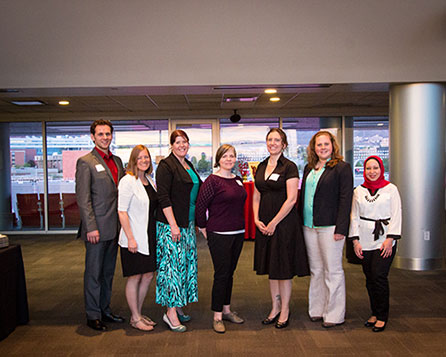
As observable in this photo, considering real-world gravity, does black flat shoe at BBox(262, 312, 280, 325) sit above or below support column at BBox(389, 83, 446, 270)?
below

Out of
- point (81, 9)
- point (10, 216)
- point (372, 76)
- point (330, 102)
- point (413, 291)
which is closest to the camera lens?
point (413, 291)

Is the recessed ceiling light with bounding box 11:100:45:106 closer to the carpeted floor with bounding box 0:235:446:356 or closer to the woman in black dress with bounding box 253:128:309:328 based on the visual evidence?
the carpeted floor with bounding box 0:235:446:356

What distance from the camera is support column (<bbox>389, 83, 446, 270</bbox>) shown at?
518cm

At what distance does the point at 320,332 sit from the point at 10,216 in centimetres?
795

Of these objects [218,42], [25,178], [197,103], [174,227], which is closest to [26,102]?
[25,178]

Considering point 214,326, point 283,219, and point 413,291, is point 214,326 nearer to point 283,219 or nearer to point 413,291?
point 283,219

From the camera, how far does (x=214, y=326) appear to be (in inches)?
132

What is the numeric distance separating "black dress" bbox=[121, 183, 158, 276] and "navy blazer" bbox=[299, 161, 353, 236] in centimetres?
137

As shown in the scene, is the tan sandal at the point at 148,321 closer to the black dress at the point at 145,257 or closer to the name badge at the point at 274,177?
the black dress at the point at 145,257

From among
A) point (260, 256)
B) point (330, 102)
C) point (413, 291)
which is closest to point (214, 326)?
point (260, 256)

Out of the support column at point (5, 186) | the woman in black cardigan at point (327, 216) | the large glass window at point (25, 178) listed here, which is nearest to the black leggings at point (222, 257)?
the woman in black cardigan at point (327, 216)

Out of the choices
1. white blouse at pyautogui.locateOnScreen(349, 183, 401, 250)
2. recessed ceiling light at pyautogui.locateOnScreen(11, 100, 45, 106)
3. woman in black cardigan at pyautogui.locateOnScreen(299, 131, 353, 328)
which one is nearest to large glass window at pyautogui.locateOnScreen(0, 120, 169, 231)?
recessed ceiling light at pyautogui.locateOnScreen(11, 100, 45, 106)

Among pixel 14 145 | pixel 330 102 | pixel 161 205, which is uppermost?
pixel 330 102

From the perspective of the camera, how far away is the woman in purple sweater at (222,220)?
324 cm
